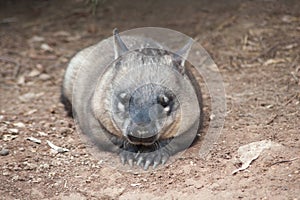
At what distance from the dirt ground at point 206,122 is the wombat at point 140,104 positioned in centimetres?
23

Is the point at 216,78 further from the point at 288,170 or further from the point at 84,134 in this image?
the point at 288,170

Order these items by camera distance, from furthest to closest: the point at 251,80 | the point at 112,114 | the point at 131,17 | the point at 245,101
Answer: the point at 131,17 → the point at 251,80 → the point at 245,101 → the point at 112,114

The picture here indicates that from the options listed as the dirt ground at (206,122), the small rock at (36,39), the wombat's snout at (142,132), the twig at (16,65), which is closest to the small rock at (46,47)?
the dirt ground at (206,122)

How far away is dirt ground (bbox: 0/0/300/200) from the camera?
14.9 ft

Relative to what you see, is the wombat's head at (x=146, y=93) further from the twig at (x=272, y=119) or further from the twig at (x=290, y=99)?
the twig at (x=290, y=99)

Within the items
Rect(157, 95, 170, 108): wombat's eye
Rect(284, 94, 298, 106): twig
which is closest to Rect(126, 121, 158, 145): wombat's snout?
Rect(157, 95, 170, 108): wombat's eye

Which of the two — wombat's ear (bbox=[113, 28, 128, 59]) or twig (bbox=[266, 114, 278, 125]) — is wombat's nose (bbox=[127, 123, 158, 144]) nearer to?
wombat's ear (bbox=[113, 28, 128, 59])

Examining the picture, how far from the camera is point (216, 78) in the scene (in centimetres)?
671

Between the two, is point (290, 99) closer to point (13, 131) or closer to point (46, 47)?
point (13, 131)

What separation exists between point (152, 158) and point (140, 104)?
2.04 feet

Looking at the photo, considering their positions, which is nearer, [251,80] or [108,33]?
[251,80]

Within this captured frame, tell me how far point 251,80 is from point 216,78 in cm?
45

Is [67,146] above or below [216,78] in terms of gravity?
below

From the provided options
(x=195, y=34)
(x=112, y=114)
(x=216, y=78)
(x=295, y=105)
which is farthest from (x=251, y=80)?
(x=112, y=114)
